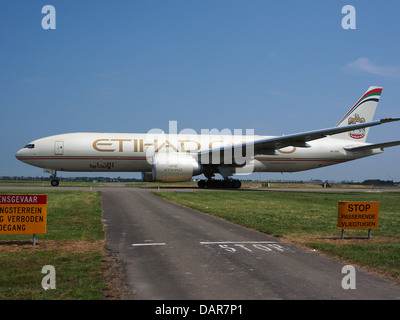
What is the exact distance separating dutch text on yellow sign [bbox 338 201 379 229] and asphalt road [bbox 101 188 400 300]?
2337 millimetres

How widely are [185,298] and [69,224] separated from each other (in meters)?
8.75

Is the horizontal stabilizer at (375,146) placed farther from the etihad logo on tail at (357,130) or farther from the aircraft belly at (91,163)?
the aircraft belly at (91,163)

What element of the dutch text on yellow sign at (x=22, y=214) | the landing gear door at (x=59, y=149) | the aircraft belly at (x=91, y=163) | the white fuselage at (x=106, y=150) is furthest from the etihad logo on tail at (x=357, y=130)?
the dutch text on yellow sign at (x=22, y=214)

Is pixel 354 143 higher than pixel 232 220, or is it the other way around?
pixel 354 143

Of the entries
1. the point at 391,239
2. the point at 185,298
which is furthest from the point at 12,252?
the point at 391,239

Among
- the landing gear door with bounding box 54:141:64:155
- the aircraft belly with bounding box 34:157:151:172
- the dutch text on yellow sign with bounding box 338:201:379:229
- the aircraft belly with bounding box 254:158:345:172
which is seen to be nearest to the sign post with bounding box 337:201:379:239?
the dutch text on yellow sign with bounding box 338:201:379:229

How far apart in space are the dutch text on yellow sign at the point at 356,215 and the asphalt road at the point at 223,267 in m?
2.34

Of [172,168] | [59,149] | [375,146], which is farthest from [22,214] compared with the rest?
[375,146]

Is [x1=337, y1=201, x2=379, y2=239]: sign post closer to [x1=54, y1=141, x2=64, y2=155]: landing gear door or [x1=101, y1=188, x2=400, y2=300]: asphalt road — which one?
[x1=101, y1=188, x2=400, y2=300]: asphalt road

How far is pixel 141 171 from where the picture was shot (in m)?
37.2

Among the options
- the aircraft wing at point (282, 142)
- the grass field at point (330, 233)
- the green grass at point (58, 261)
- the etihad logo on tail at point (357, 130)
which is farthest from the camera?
the etihad logo on tail at point (357, 130)

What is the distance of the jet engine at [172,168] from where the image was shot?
105ft

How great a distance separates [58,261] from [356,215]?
28.7 ft
